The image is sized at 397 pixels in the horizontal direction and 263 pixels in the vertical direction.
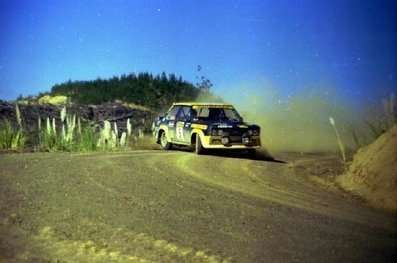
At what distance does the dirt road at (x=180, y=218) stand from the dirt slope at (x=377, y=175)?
1.33 feet

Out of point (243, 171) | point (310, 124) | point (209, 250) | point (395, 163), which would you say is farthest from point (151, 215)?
point (310, 124)

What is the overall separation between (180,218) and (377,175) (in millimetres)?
3847

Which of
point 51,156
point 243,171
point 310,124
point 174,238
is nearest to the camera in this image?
point 174,238

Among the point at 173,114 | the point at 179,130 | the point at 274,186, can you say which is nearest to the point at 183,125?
the point at 179,130

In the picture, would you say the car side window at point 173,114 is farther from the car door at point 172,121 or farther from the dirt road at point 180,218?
the dirt road at point 180,218

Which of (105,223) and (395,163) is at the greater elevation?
(395,163)

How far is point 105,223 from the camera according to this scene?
7488 millimetres

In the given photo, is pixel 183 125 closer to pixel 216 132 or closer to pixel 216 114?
pixel 216 114

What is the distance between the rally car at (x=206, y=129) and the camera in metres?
16.4

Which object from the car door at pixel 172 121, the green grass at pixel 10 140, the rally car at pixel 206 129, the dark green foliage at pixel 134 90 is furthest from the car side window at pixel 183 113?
the dark green foliage at pixel 134 90

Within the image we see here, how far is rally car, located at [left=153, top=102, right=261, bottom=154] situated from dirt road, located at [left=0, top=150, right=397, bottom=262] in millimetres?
4264

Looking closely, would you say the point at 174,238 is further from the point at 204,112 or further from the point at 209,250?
the point at 204,112

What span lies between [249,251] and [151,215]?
2.04 meters

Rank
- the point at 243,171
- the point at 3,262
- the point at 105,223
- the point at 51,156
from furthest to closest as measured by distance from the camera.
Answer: the point at 51,156
the point at 243,171
the point at 105,223
the point at 3,262
